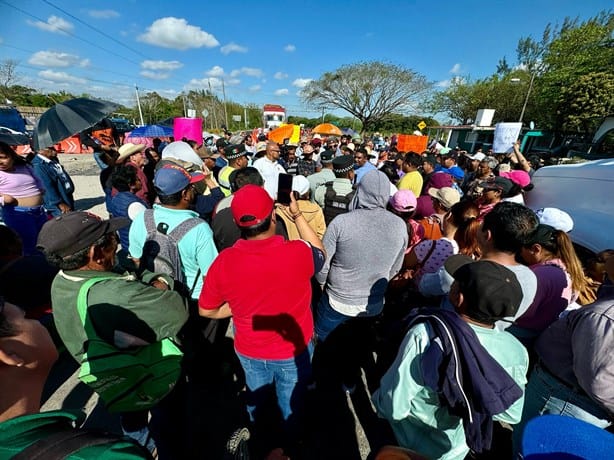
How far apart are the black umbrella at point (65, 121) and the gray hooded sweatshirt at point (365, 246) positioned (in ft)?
A: 11.1

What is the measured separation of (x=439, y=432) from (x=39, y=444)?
65.8 inches

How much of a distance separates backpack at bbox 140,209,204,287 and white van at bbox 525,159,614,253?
486cm

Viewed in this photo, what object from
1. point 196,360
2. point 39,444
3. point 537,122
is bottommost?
point 196,360

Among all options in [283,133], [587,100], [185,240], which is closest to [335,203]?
[185,240]

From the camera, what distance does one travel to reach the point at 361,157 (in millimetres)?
6121

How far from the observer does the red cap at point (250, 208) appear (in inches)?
58.5

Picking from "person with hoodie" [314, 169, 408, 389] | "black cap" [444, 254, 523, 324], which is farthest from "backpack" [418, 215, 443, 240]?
"black cap" [444, 254, 523, 324]

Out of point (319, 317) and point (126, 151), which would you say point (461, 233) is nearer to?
point (319, 317)

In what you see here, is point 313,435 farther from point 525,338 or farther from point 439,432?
point 525,338

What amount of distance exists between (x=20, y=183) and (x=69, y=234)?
3.35 meters

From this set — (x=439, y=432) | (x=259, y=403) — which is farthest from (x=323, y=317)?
(x=439, y=432)

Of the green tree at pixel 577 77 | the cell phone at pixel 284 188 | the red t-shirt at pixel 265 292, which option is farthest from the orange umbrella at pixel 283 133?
the green tree at pixel 577 77

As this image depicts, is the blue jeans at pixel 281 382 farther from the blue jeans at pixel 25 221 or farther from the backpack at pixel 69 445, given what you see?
the blue jeans at pixel 25 221

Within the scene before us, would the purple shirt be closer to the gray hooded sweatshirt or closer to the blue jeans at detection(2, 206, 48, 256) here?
the gray hooded sweatshirt
